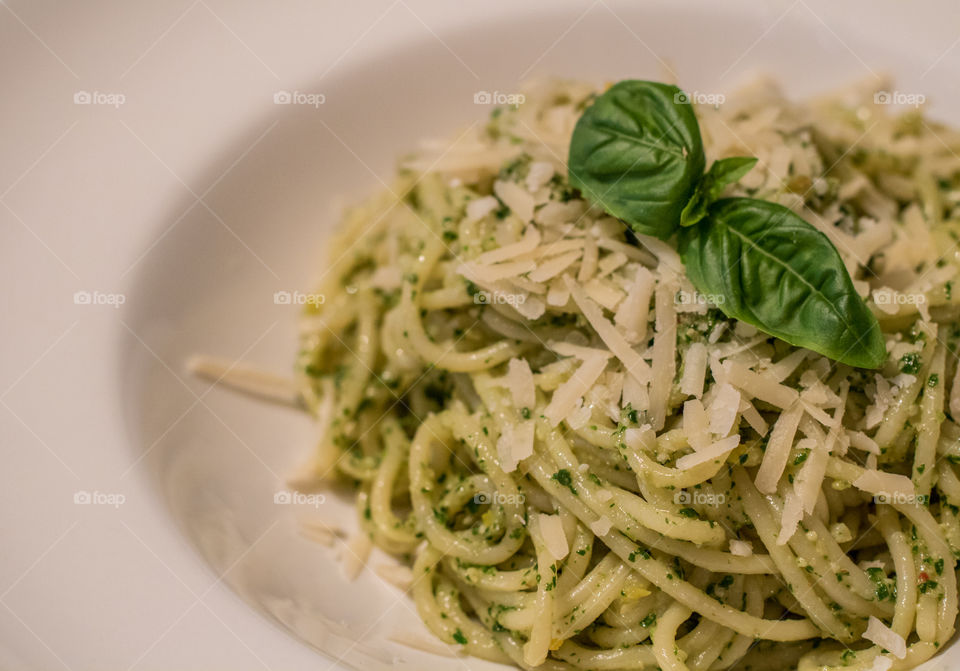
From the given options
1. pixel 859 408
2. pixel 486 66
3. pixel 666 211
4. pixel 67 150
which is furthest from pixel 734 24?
pixel 67 150

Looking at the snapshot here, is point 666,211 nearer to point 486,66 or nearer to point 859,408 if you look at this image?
point 859,408

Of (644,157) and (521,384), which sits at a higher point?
(644,157)

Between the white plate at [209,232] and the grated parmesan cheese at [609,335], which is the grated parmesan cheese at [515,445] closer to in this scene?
the grated parmesan cheese at [609,335]

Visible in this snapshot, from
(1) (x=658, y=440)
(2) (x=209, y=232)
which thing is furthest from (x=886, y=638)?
(2) (x=209, y=232)

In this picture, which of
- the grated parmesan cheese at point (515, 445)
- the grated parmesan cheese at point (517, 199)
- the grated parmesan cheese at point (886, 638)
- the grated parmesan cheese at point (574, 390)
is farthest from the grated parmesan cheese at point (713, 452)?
the grated parmesan cheese at point (517, 199)

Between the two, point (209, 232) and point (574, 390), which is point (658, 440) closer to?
point (574, 390)

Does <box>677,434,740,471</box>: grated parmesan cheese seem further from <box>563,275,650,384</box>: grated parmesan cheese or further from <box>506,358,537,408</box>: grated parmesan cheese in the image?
<box>506,358,537,408</box>: grated parmesan cheese
